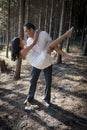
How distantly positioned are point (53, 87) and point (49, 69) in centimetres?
203

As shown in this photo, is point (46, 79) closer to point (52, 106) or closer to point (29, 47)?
point (52, 106)

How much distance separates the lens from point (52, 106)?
231 inches

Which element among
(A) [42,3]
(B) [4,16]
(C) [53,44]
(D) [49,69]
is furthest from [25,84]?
(B) [4,16]

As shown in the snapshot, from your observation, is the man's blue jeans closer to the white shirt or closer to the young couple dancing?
the young couple dancing

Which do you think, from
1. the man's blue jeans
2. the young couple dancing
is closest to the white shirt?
the young couple dancing

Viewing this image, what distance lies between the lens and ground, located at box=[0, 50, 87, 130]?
16.4ft

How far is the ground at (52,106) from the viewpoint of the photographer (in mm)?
4996

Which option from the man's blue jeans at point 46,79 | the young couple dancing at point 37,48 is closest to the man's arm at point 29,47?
the young couple dancing at point 37,48

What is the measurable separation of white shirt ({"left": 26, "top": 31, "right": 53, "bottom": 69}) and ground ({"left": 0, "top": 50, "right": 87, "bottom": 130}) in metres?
1.23

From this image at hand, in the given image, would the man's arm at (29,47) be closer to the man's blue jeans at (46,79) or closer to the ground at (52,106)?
the man's blue jeans at (46,79)

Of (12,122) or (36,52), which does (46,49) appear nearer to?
(36,52)

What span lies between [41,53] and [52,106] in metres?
1.53

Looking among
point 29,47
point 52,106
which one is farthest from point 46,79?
point 29,47

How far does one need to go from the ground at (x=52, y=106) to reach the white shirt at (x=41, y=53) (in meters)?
1.23
